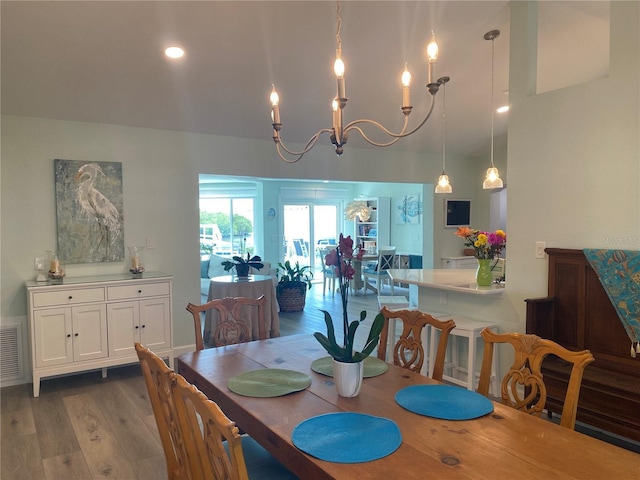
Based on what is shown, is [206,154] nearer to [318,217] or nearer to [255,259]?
[255,259]

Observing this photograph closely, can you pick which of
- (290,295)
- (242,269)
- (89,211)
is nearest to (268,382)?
(89,211)

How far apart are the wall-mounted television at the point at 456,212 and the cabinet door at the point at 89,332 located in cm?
525

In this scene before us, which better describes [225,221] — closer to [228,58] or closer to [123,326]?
[123,326]

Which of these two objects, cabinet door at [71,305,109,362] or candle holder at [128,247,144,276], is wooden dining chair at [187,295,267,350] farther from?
candle holder at [128,247,144,276]

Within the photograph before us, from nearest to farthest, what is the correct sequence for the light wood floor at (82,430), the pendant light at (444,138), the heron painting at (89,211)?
the light wood floor at (82,430)
the heron painting at (89,211)
the pendant light at (444,138)

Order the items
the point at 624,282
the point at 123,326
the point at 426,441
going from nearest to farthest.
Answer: the point at 426,441 → the point at 624,282 → the point at 123,326

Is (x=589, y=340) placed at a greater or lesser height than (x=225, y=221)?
lesser

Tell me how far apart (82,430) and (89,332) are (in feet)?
3.49

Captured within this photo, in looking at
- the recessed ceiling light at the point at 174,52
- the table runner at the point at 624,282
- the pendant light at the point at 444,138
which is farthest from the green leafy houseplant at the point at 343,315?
the pendant light at the point at 444,138

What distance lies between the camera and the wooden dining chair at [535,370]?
5.74 ft

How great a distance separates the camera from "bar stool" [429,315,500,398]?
11.5ft

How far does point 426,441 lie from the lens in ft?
5.00

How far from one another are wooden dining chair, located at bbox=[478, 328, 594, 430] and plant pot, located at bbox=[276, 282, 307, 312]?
17.5ft

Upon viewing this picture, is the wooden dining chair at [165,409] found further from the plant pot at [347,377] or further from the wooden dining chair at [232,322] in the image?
the wooden dining chair at [232,322]
